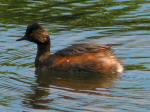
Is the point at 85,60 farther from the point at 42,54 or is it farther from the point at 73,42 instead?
the point at 73,42

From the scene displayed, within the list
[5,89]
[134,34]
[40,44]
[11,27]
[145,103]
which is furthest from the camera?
[11,27]

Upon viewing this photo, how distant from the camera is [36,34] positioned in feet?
50.7

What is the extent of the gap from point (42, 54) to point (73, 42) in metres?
1.14

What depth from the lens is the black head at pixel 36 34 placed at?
15.4 m

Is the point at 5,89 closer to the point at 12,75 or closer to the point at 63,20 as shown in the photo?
the point at 12,75

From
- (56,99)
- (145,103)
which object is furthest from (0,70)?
(145,103)

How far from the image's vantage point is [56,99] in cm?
1254

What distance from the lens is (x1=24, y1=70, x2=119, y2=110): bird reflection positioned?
1264 cm

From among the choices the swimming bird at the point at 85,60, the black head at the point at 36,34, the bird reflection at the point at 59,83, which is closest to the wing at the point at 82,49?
the swimming bird at the point at 85,60

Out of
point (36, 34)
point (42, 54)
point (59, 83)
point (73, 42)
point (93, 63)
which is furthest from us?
point (73, 42)

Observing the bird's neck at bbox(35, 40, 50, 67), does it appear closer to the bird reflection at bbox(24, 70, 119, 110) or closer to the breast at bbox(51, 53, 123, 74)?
the bird reflection at bbox(24, 70, 119, 110)

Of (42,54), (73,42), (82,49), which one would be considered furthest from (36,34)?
(82,49)

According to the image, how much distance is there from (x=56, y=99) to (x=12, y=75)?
1911 millimetres

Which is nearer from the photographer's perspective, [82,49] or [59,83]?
[59,83]
